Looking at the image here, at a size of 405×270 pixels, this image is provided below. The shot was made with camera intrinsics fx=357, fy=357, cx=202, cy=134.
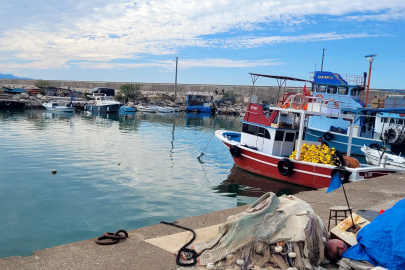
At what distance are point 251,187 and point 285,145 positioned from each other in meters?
2.35

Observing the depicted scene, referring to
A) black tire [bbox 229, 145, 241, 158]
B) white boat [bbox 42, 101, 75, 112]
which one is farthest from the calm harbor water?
white boat [bbox 42, 101, 75, 112]

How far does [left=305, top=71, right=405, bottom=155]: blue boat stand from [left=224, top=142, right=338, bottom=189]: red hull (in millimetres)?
8462

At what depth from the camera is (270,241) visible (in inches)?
184

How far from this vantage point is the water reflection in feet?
39.9

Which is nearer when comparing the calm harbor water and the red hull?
the calm harbor water

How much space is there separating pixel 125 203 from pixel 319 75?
18.7 meters

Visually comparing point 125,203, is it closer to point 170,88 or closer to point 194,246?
point 194,246

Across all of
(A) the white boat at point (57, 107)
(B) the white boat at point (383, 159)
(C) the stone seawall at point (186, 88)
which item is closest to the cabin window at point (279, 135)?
(B) the white boat at point (383, 159)

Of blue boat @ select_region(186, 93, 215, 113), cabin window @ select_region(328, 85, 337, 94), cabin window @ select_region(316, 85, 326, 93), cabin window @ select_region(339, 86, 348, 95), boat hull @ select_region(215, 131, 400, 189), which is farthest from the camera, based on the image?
blue boat @ select_region(186, 93, 215, 113)

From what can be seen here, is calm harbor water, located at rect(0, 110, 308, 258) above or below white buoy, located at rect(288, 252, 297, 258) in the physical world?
below

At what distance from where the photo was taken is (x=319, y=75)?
24547 millimetres

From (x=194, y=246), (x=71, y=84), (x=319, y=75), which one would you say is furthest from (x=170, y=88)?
(x=194, y=246)

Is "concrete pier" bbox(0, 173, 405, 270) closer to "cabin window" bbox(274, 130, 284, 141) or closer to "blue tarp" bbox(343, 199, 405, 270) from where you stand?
"blue tarp" bbox(343, 199, 405, 270)

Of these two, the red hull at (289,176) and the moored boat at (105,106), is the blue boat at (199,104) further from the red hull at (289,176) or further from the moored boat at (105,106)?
the red hull at (289,176)
